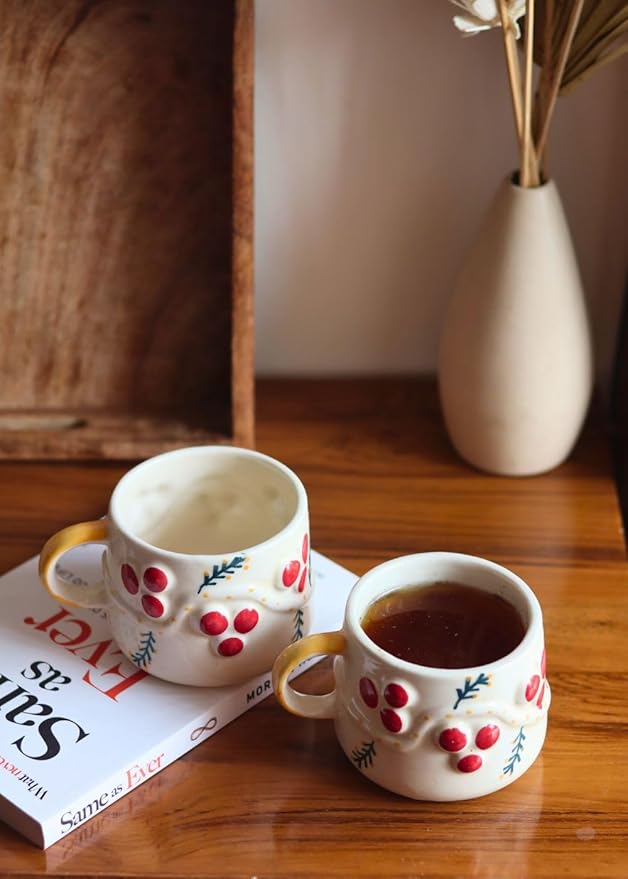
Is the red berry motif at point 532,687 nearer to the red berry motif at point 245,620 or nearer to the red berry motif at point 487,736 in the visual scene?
the red berry motif at point 487,736

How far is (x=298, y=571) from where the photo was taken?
24.1 inches

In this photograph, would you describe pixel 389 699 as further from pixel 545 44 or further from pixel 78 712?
pixel 545 44

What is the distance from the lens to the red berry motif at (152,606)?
1.93 ft

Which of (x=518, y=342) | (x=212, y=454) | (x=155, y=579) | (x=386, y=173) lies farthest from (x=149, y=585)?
(x=386, y=173)

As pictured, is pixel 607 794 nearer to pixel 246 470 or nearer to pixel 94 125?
pixel 246 470

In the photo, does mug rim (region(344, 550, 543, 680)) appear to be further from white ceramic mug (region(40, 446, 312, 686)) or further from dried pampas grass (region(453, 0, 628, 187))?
dried pampas grass (region(453, 0, 628, 187))

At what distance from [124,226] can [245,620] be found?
338 millimetres

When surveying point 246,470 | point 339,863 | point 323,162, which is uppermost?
point 323,162

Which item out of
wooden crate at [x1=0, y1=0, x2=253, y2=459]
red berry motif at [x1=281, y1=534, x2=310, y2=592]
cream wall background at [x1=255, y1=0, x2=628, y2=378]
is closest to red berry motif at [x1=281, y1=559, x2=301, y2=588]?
red berry motif at [x1=281, y1=534, x2=310, y2=592]

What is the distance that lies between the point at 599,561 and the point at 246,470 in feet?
0.77

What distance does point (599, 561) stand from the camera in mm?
747

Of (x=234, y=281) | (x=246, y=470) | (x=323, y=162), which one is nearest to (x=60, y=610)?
(x=246, y=470)

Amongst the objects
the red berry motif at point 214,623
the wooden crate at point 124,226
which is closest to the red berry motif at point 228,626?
the red berry motif at point 214,623

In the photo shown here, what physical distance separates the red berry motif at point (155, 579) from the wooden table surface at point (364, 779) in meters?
0.09
